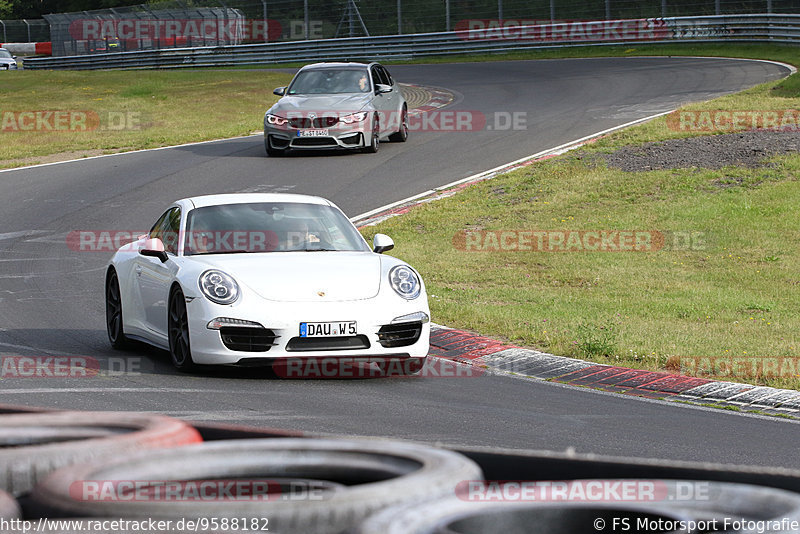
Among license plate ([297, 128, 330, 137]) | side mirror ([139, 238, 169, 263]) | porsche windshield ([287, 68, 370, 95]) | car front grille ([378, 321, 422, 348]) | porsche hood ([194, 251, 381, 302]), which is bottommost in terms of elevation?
car front grille ([378, 321, 422, 348])

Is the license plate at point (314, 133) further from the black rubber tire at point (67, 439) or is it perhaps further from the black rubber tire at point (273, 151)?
the black rubber tire at point (67, 439)

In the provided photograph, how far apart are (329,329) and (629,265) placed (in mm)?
6697

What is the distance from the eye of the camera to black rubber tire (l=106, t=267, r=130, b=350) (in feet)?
33.3

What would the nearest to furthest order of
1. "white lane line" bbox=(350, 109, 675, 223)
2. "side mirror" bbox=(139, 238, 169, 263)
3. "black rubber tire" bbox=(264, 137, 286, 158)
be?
1. "side mirror" bbox=(139, 238, 169, 263)
2. "white lane line" bbox=(350, 109, 675, 223)
3. "black rubber tire" bbox=(264, 137, 286, 158)

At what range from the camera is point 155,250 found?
374 inches

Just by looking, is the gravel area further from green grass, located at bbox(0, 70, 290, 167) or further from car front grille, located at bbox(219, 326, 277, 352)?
car front grille, located at bbox(219, 326, 277, 352)

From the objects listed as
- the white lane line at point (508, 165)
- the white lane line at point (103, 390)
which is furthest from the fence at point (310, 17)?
the white lane line at point (103, 390)

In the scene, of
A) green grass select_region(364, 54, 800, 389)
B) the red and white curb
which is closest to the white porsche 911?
the red and white curb

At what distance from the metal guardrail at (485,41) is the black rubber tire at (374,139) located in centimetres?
2118

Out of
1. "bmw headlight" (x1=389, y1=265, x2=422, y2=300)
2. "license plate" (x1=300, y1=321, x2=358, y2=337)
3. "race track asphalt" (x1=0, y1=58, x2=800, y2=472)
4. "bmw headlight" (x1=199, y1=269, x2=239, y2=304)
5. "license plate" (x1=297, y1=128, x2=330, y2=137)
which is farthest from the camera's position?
"license plate" (x1=297, y1=128, x2=330, y2=137)

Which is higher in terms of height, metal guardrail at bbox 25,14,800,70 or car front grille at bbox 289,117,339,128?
metal guardrail at bbox 25,14,800,70

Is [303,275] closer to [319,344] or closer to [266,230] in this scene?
[319,344]

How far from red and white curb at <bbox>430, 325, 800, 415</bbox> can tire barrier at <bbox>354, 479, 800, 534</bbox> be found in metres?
5.23

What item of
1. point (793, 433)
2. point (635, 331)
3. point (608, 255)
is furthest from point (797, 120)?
point (793, 433)
